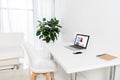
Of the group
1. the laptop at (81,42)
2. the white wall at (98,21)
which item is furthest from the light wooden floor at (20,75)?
the white wall at (98,21)

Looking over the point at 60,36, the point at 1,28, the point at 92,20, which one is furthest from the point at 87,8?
the point at 1,28

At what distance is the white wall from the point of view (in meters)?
1.63

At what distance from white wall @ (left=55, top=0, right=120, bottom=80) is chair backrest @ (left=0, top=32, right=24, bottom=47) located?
1.45 m

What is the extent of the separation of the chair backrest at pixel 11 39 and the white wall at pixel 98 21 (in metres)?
1.45

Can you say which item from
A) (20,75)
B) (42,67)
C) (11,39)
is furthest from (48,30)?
(42,67)

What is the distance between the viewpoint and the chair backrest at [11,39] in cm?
331

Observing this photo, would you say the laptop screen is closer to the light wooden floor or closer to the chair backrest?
the light wooden floor

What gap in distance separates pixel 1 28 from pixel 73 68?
10.6 feet

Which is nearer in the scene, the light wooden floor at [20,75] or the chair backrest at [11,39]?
the light wooden floor at [20,75]

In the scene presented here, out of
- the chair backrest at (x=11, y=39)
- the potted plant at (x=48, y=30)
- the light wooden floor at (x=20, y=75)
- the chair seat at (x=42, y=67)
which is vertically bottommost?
the light wooden floor at (x=20, y=75)

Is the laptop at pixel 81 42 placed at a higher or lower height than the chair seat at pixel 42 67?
higher

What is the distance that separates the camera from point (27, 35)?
4.06 meters

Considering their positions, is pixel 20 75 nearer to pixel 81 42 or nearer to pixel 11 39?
pixel 11 39

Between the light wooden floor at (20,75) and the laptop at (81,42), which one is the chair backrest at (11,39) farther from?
the laptop at (81,42)
